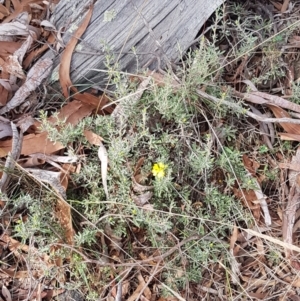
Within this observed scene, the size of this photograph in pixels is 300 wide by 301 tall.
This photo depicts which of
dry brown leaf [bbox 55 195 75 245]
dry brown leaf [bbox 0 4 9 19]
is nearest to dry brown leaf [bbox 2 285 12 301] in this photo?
dry brown leaf [bbox 55 195 75 245]

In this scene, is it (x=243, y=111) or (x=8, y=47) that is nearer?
(x=243, y=111)

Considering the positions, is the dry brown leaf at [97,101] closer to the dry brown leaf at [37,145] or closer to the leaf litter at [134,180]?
the leaf litter at [134,180]

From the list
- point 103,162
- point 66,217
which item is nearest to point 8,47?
point 103,162

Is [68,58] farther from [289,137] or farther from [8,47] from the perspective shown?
[289,137]

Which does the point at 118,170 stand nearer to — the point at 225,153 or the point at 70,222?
the point at 70,222

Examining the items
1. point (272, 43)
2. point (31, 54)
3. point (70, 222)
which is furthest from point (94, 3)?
point (70, 222)

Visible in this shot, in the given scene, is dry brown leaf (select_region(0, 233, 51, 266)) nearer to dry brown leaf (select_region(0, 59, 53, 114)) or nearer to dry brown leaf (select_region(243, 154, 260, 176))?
dry brown leaf (select_region(0, 59, 53, 114))
